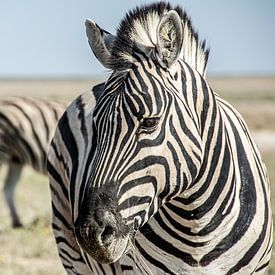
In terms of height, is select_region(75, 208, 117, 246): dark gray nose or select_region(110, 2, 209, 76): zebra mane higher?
select_region(110, 2, 209, 76): zebra mane

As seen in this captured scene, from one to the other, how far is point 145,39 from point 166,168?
0.60 metres

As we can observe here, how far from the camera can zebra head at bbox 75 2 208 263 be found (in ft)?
10.3

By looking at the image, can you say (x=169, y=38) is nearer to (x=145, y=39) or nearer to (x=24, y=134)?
(x=145, y=39)

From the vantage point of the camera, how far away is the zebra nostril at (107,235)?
310 centimetres

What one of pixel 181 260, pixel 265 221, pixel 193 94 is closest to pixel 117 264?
pixel 181 260

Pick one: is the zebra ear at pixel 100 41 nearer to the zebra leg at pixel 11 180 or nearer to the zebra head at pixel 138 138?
the zebra head at pixel 138 138

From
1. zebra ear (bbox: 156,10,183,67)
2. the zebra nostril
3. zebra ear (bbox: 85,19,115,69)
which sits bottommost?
the zebra nostril

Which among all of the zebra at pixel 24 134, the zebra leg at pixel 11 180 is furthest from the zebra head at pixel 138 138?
the zebra leg at pixel 11 180

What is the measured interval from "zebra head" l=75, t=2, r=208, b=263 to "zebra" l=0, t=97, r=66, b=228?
7.01 meters

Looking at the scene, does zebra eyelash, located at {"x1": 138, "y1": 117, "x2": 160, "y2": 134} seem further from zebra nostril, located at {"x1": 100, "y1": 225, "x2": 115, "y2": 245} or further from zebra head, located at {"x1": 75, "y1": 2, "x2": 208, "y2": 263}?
zebra nostril, located at {"x1": 100, "y1": 225, "x2": 115, "y2": 245}

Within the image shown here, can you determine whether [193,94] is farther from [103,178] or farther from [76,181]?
[76,181]

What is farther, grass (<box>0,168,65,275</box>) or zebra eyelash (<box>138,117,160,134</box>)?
A: grass (<box>0,168,65,275</box>)

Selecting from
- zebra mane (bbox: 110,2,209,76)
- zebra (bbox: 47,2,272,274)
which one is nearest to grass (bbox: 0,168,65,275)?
zebra (bbox: 47,2,272,274)

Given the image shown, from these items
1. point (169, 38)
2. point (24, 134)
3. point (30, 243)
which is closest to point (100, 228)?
point (169, 38)
